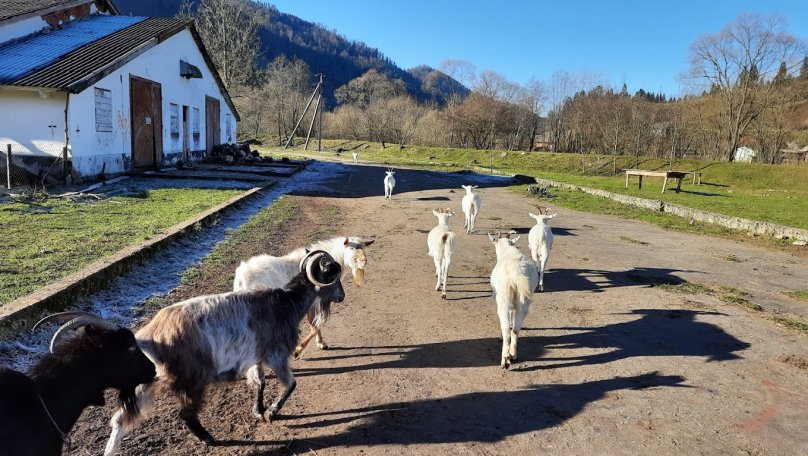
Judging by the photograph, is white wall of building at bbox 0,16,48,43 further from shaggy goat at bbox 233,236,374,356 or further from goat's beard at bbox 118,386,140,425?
goat's beard at bbox 118,386,140,425

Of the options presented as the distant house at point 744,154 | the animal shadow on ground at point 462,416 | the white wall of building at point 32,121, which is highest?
the distant house at point 744,154

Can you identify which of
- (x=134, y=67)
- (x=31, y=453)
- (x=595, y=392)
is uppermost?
(x=134, y=67)

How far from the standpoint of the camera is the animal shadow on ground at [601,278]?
7879 millimetres

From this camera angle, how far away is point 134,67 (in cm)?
1775

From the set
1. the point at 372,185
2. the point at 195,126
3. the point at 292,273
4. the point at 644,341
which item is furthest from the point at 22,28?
the point at 644,341

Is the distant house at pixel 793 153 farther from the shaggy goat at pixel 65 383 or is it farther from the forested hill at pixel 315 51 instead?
the forested hill at pixel 315 51

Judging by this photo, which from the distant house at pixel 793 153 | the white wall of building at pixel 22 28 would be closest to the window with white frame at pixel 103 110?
the white wall of building at pixel 22 28

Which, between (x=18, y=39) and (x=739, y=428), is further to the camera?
(x=18, y=39)

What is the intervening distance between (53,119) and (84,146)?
41.9 inches

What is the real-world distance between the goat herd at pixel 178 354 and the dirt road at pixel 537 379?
1.11ft

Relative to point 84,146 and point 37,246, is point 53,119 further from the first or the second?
point 37,246

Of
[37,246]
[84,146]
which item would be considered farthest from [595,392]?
[84,146]

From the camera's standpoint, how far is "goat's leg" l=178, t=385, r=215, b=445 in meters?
3.20

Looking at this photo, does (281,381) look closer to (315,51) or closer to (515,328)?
(515,328)
